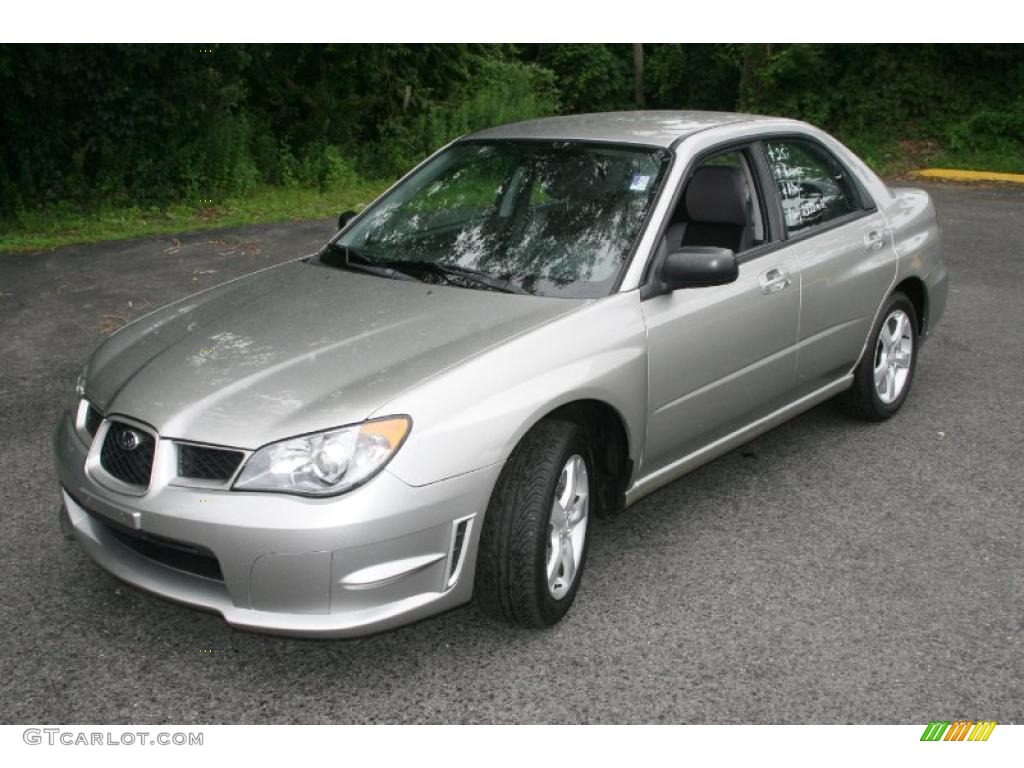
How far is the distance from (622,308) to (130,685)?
2060 millimetres

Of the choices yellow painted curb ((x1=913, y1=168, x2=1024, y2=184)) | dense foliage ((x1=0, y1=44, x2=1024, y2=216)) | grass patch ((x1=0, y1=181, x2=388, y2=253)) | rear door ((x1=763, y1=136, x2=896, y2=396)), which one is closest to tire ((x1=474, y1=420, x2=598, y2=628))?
rear door ((x1=763, y1=136, x2=896, y2=396))

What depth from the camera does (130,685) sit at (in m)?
3.56

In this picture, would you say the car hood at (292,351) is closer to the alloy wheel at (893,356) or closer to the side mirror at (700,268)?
the side mirror at (700,268)

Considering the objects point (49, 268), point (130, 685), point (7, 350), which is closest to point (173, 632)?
point (130, 685)

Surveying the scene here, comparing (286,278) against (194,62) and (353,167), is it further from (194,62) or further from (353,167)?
(353,167)

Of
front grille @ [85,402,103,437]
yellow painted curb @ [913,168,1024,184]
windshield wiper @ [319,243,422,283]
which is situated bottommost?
yellow painted curb @ [913,168,1024,184]

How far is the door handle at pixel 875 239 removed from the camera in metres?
5.52

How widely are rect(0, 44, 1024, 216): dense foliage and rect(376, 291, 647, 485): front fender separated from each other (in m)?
10.7

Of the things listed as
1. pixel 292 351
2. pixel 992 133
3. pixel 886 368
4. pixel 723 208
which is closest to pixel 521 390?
pixel 292 351

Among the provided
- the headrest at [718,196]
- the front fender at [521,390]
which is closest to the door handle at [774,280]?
the headrest at [718,196]

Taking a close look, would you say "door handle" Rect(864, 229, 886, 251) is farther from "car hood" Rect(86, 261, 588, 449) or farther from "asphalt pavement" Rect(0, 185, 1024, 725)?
"car hood" Rect(86, 261, 588, 449)

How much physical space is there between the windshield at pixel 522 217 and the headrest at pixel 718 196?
39 cm

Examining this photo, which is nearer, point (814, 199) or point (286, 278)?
point (286, 278)

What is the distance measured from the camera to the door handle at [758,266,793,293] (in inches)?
188
